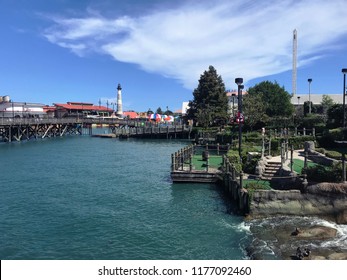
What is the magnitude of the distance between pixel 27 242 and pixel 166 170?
77.3ft

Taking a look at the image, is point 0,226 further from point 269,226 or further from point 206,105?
point 206,105

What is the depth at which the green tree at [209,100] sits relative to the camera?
89125 millimetres

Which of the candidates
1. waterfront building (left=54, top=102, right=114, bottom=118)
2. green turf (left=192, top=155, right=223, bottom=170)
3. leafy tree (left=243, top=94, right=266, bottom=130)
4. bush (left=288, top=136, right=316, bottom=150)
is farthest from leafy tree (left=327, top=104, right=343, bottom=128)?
waterfront building (left=54, top=102, right=114, bottom=118)

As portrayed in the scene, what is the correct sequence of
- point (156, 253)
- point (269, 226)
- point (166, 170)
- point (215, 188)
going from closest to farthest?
1. point (156, 253)
2. point (269, 226)
3. point (215, 188)
4. point (166, 170)

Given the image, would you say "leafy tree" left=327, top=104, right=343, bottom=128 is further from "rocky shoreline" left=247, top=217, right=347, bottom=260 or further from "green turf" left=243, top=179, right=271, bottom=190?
"rocky shoreline" left=247, top=217, right=347, bottom=260

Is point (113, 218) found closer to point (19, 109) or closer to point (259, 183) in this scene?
point (259, 183)

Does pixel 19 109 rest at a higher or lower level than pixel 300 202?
higher

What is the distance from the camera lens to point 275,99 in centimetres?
8919

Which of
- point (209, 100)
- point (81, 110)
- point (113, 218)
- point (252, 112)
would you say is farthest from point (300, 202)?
point (81, 110)

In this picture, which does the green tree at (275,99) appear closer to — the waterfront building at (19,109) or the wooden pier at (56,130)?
the wooden pier at (56,130)

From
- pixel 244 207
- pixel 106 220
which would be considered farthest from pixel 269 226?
pixel 106 220

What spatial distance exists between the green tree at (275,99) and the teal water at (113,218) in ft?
186

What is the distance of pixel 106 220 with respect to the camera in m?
21.5

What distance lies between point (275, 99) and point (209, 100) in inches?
686
